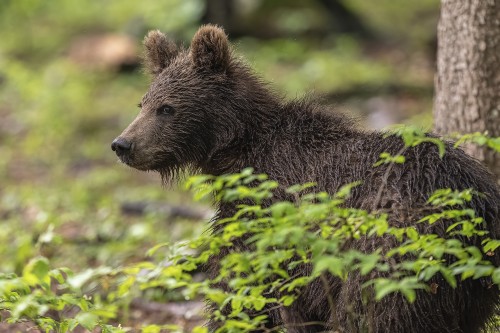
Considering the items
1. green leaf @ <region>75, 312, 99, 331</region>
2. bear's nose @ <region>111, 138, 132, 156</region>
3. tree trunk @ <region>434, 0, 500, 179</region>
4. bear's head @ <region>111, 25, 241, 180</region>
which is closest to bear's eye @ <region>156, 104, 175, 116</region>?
bear's head @ <region>111, 25, 241, 180</region>

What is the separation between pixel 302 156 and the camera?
202 inches

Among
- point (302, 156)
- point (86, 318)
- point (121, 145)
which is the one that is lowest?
point (86, 318)

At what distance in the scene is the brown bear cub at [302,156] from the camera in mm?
4340

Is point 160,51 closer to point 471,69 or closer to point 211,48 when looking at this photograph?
point 211,48

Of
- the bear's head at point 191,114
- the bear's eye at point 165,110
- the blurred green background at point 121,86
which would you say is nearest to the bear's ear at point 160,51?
the bear's head at point 191,114

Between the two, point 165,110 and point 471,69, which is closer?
point 165,110

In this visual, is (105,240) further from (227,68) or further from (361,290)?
(361,290)

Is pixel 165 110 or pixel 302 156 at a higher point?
pixel 165 110

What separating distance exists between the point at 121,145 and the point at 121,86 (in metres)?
10.2

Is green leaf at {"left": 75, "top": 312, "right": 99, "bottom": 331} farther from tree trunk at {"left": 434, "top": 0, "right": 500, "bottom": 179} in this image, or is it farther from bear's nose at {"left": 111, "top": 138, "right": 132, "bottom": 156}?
tree trunk at {"left": 434, "top": 0, "right": 500, "bottom": 179}

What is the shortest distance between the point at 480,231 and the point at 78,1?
1849 cm

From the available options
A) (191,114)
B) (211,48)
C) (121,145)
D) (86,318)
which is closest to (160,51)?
(211,48)

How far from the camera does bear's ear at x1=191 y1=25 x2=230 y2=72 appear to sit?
5.52 meters

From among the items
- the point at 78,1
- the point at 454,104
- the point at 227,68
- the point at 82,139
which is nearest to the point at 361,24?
the point at 82,139
